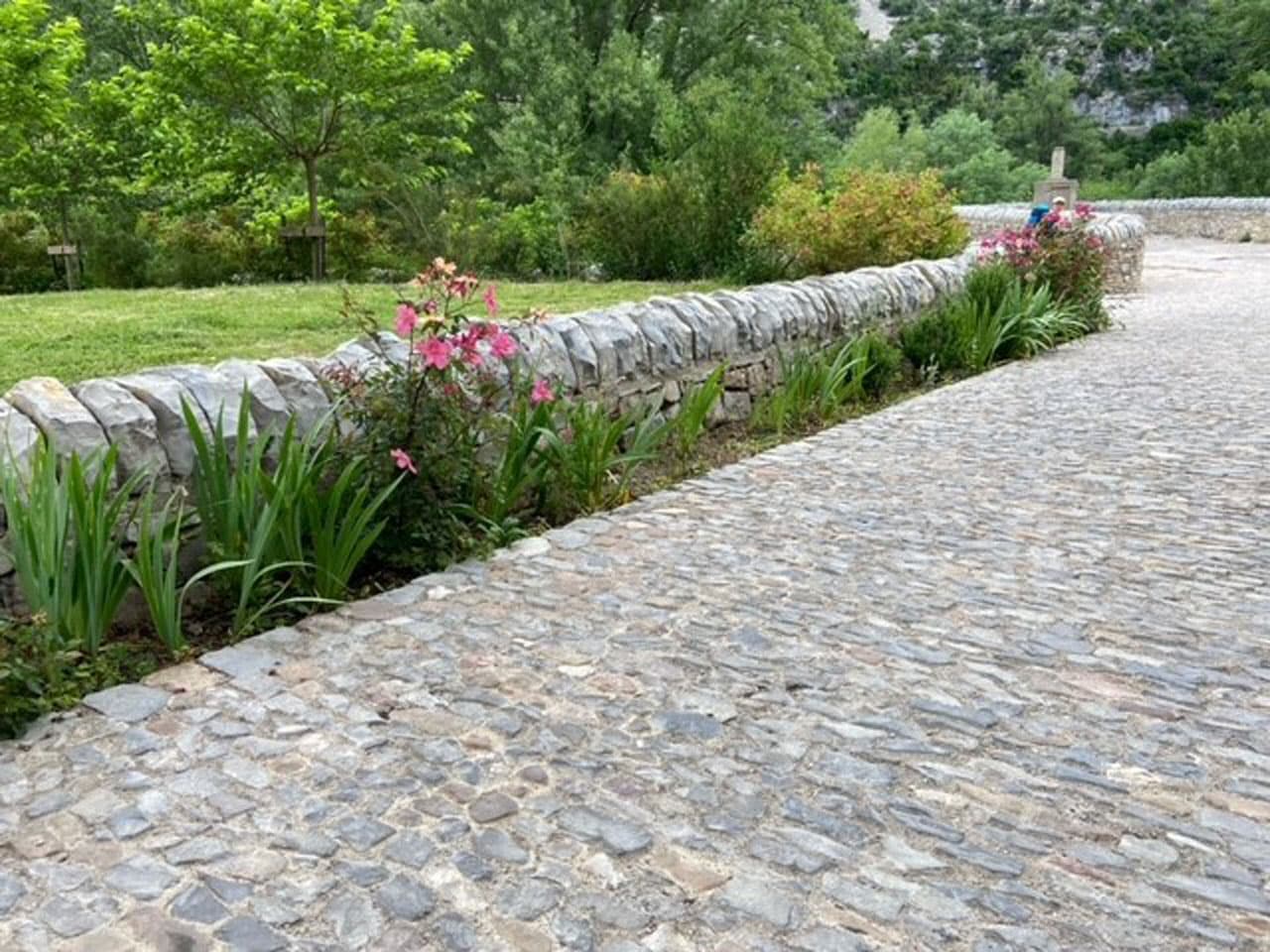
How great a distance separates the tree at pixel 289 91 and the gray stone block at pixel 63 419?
28.3 ft

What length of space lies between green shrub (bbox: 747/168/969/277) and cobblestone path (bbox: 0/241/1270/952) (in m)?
5.74

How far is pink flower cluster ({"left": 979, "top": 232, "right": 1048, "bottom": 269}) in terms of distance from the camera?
9359 millimetres

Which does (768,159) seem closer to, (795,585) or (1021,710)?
(795,585)

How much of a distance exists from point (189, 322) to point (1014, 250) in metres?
6.68

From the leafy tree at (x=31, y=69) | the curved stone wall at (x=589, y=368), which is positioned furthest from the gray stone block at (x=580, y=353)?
the leafy tree at (x=31, y=69)

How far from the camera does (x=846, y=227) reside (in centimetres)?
966

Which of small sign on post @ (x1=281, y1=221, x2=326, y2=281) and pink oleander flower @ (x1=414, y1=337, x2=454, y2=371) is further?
small sign on post @ (x1=281, y1=221, x2=326, y2=281)

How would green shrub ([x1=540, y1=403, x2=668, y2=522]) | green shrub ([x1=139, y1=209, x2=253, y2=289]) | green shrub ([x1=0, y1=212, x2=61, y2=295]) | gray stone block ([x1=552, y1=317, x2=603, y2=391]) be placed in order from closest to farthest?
1. green shrub ([x1=540, y1=403, x2=668, y2=522])
2. gray stone block ([x1=552, y1=317, x2=603, y2=391])
3. green shrub ([x1=139, y1=209, x2=253, y2=289])
4. green shrub ([x1=0, y1=212, x2=61, y2=295])

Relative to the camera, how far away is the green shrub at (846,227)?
972cm

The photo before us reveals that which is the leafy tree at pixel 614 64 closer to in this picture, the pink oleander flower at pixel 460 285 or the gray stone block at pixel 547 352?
the gray stone block at pixel 547 352

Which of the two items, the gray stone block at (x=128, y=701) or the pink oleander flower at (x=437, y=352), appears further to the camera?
the pink oleander flower at (x=437, y=352)

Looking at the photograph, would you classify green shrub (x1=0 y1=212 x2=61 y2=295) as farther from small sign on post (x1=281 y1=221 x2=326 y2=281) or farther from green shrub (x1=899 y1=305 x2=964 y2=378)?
green shrub (x1=899 y1=305 x2=964 y2=378)

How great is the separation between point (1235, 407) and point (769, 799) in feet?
17.9

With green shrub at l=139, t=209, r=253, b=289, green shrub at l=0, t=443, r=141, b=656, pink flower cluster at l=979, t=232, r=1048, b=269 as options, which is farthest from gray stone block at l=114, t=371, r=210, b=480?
green shrub at l=139, t=209, r=253, b=289
